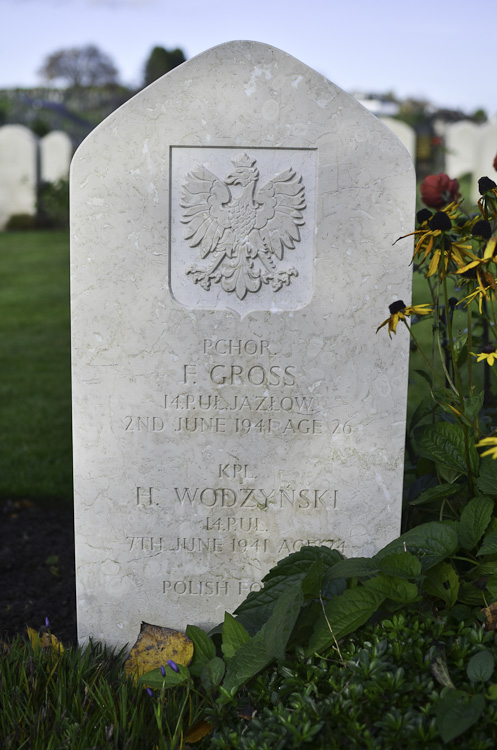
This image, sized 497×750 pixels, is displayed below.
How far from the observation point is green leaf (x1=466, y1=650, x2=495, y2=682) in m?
1.76

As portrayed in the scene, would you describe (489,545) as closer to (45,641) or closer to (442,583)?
(442,583)

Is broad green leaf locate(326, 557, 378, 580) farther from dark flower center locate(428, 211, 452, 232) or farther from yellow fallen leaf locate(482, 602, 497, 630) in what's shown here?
dark flower center locate(428, 211, 452, 232)

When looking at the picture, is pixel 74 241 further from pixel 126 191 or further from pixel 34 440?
pixel 34 440

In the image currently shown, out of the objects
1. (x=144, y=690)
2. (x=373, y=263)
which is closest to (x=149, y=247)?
(x=373, y=263)

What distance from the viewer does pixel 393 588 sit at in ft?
6.70

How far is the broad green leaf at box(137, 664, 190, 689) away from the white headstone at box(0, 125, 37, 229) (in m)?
13.4

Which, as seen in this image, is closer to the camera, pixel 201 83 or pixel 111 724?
pixel 111 724

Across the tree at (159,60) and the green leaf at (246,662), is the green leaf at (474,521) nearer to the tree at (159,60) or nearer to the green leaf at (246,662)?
the green leaf at (246,662)

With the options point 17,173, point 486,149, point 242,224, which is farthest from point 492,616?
point 17,173

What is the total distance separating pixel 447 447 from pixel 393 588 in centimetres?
59

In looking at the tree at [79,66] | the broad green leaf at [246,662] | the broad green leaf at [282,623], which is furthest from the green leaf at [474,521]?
the tree at [79,66]

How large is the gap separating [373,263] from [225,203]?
0.54 m

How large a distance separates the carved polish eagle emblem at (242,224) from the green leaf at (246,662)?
113 centimetres

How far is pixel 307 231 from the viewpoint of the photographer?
2.50m
